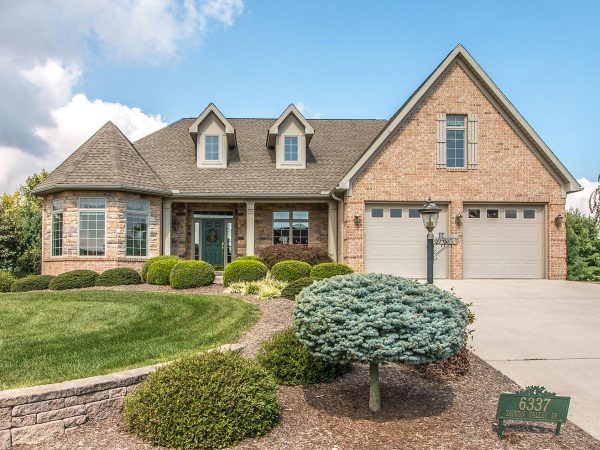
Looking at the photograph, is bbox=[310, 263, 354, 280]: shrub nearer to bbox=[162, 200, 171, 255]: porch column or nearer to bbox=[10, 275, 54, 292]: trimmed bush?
bbox=[162, 200, 171, 255]: porch column

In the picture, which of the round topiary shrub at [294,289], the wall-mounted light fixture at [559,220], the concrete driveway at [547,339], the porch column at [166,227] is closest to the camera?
the concrete driveway at [547,339]

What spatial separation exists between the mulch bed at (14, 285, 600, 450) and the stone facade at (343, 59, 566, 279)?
9.82 meters

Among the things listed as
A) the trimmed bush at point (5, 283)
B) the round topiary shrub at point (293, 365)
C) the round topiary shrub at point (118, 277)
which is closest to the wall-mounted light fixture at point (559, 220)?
the round topiary shrub at point (293, 365)

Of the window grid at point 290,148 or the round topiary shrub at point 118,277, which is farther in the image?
the window grid at point 290,148

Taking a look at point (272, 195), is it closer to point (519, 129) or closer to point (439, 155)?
point (439, 155)

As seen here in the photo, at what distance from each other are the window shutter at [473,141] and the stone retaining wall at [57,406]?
530 inches

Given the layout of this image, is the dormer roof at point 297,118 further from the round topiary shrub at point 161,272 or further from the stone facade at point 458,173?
the round topiary shrub at point 161,272

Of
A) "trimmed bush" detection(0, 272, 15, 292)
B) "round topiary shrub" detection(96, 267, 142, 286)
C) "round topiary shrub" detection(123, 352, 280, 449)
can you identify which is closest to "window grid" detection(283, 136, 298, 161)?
"round topiary shrub" detection(96, 267, 142, 286)

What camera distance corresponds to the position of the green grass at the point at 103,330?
17.8 feet

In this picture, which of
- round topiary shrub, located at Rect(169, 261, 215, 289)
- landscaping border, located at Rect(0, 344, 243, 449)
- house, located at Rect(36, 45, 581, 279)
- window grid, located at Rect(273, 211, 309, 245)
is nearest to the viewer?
landscaping border, located at Rect(0, 344, 243, 449)

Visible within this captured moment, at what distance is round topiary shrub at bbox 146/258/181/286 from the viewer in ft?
44.5

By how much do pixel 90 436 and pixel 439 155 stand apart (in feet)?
44.3

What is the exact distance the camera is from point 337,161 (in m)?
18.5

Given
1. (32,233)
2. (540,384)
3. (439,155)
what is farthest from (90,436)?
(32,233)
